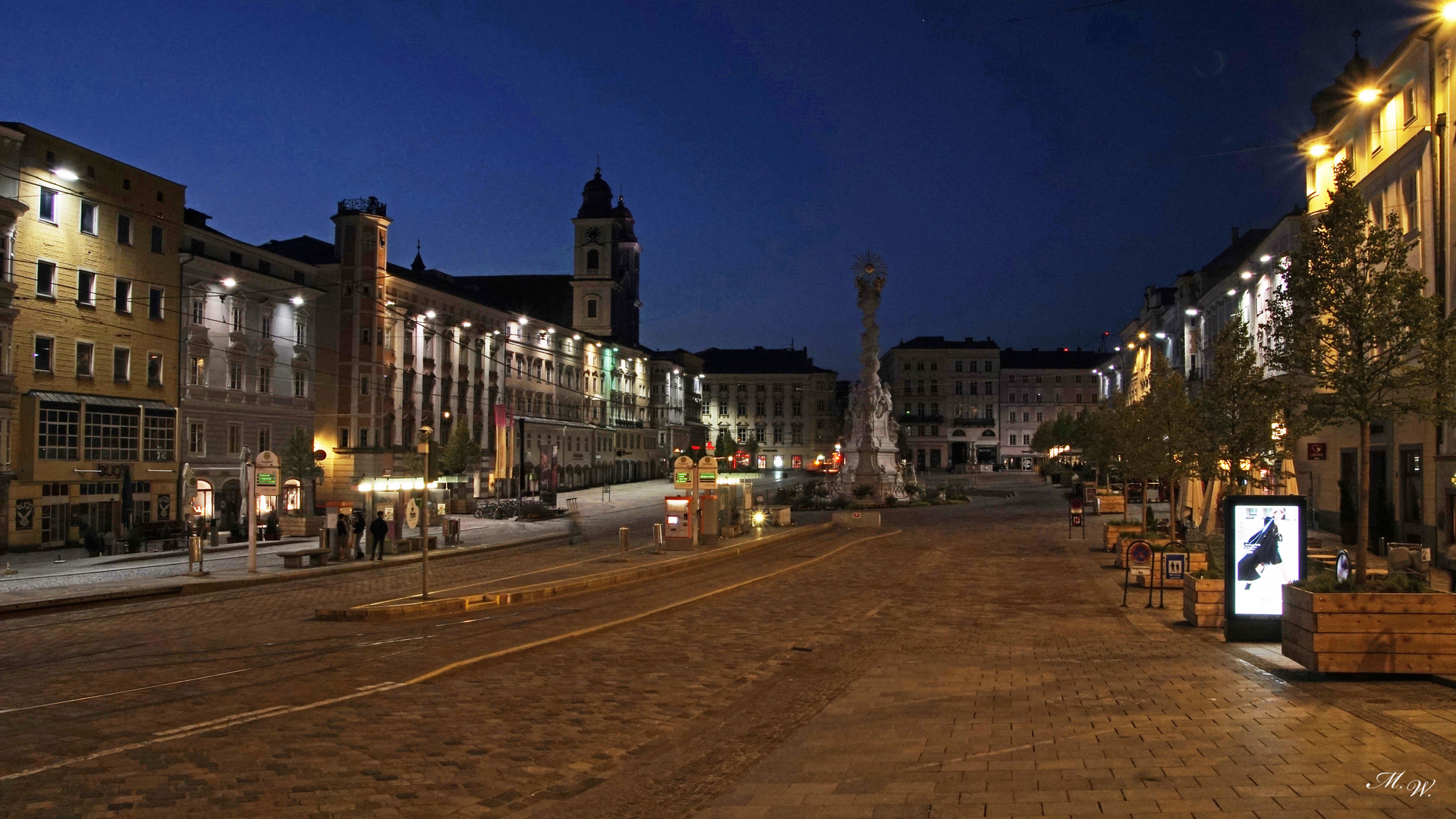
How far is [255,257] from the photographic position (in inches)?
1898

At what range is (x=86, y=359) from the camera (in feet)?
120

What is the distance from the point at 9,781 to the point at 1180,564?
17645mm

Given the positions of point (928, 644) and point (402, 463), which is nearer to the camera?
point (928, 644)

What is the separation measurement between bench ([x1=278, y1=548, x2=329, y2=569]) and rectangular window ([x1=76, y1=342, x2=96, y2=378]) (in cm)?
1452

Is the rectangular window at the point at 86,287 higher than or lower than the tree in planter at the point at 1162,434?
higher

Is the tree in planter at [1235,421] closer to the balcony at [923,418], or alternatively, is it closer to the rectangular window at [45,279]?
the rectangular window at [45,279]

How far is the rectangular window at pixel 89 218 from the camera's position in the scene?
3638 centimetres

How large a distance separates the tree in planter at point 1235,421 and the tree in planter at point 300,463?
125 ft

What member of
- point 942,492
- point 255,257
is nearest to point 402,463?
point 255,257

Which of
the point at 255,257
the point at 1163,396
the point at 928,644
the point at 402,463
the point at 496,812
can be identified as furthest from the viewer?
the point at 402,463

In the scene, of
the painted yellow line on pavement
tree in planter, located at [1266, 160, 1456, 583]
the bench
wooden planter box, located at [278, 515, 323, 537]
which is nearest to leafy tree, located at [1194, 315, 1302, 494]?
tree in planter, located at [1266, 160, 1456, 583]

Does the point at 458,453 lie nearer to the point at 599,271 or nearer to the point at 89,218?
the point at 89,218

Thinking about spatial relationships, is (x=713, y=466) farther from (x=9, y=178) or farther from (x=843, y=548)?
(x=9, y=178)

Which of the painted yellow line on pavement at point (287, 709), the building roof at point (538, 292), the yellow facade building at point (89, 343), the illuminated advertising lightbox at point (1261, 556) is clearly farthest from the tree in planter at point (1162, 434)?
the building roof at point (538, 292)
